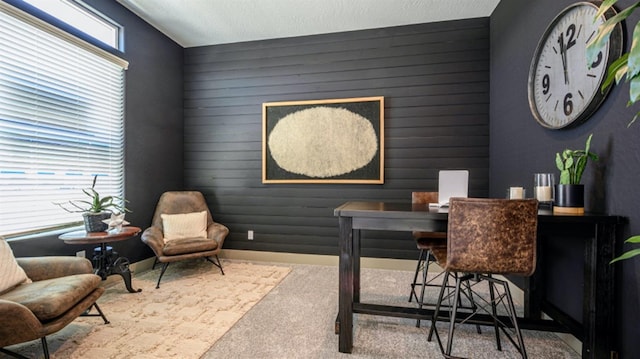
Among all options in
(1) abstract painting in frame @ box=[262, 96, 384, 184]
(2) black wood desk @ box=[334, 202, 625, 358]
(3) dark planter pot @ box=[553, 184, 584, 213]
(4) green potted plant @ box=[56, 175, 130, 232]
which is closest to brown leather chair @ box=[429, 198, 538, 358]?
(2) black wood desk @ box=[334, 202, 625, 358]

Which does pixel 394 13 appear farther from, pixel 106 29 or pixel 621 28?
pixel 106 29

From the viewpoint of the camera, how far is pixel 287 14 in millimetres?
3205

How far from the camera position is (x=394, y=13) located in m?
3.16

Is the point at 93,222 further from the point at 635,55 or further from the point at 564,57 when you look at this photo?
the point at 564,57

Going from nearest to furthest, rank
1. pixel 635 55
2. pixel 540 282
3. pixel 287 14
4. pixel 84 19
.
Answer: pixel 635 55, pixel 540 282, pixel 84 19, pixel 287 14

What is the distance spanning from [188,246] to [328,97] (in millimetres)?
2464

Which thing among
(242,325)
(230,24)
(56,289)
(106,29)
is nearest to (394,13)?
(230,24)

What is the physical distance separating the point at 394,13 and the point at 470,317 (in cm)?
313

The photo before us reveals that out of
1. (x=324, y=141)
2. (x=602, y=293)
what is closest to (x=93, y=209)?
(x=324, y=141)

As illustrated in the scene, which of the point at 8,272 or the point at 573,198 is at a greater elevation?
the point at 573,198

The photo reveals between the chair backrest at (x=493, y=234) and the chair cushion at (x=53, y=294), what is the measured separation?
234 cm

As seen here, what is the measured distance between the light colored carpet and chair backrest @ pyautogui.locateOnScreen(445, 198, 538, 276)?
0.71 meters

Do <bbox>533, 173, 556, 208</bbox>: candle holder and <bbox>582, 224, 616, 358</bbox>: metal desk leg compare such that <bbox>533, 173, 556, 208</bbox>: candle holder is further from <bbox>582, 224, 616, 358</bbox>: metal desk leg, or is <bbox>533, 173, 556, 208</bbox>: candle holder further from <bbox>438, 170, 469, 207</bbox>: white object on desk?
<bbox>438, 170, 469, 207</bbox>: white object on desk

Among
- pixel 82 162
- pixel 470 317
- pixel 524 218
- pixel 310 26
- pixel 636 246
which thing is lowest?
pixel 470 317
